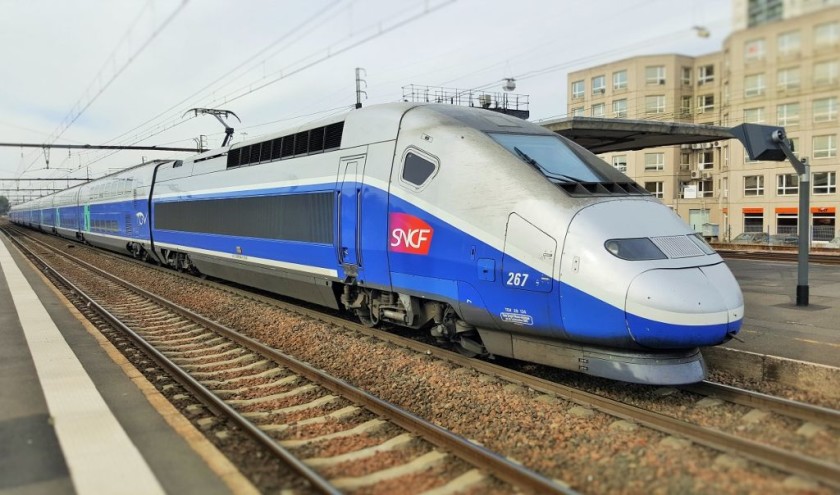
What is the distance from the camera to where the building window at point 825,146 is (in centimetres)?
555

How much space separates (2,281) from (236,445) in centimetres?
1525

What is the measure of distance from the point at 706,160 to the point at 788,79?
1676 cm

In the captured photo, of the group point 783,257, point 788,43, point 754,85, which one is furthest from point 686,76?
point 783,257

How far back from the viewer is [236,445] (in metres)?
4.99

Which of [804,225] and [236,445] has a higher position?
[804,225]

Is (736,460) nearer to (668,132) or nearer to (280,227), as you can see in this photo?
(280,227)

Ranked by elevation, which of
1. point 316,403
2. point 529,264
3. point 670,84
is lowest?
point 316,403

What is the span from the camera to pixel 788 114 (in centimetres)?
567

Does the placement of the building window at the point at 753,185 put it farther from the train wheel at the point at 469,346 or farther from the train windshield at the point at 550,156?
the train wheel at the point at 469,346

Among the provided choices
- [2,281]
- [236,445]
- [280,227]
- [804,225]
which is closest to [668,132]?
[804,225]

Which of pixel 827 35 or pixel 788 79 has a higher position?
pixel 827 35

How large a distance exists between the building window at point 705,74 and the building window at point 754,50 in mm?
702

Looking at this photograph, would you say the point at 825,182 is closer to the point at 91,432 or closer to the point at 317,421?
the point at 317,421

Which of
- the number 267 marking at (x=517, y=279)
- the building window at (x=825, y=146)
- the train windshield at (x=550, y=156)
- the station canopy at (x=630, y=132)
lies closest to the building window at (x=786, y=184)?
the station canopy at (x=630, y=132)
